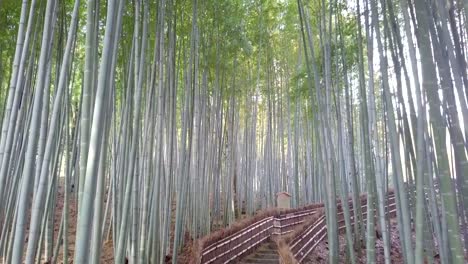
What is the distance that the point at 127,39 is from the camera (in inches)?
181

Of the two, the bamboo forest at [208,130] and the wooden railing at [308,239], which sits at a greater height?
the bamboo forest at [208,130]

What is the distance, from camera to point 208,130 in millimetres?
7168

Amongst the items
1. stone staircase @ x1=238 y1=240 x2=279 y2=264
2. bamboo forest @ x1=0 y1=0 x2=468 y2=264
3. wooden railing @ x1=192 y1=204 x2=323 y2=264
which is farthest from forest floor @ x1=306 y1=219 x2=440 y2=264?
wooden railing @ x1=192 y1=204 x2=323 y2=264

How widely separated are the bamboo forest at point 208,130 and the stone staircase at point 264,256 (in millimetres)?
35

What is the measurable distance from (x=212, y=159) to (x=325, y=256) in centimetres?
254

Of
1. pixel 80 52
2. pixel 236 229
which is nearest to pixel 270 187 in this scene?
pixel 236 229

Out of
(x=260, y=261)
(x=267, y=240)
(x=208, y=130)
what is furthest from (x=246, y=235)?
(x=208, y=130)

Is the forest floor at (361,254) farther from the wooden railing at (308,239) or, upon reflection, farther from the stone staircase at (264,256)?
the stone staircase at (264,256)

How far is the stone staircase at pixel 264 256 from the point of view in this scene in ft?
18.5

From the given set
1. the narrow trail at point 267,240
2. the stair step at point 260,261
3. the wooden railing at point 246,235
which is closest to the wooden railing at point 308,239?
the narrow trail at point 267,240

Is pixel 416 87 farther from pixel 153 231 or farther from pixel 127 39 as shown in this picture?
pixel 127 39

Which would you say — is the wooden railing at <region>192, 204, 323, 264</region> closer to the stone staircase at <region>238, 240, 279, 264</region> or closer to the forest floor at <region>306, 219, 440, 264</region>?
the stone staircase at <region>238, 240, 279, 264</region>

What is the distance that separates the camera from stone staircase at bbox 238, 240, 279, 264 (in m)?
5.63

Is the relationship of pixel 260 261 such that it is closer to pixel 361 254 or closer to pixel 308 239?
pixel 308 239
